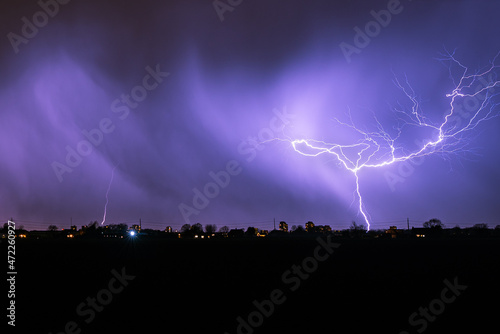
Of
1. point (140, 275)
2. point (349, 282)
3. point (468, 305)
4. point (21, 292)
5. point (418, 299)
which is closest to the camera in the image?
point (468, 305)

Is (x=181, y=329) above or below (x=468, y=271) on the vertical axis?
below

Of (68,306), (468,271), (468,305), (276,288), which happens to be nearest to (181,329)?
(68,306)

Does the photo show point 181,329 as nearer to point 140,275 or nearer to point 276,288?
point 276,288

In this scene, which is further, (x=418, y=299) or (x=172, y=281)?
(x=172, y=281)

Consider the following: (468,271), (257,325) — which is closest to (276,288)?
(257,325)

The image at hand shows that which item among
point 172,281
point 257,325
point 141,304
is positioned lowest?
point 257,325

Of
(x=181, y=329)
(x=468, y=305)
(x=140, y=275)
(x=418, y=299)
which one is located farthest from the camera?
(x=140, y=275)

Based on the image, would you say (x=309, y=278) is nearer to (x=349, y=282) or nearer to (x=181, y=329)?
(x=349, y=282)

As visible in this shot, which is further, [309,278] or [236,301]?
[309,278]

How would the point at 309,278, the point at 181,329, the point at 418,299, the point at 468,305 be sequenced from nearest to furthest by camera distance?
the point at 181,329, the point at 468,305, the point at 418,299, the point at 309,278
